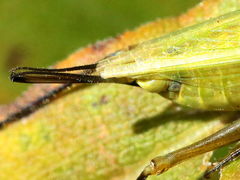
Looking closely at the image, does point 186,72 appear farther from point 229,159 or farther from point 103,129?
point 103,129

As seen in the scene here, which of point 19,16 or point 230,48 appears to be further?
point 19,16

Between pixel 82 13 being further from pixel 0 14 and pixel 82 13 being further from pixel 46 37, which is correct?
pixel 0 14

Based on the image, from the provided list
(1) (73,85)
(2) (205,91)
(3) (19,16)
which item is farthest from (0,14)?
(2) (205,91)

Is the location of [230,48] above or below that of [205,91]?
above

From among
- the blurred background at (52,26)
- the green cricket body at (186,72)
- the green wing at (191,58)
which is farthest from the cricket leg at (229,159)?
the blurred background at (52,26)

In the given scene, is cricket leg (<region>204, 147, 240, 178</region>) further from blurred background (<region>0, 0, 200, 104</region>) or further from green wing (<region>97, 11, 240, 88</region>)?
blurred background (<region>0, 0, 200, 104</region>)

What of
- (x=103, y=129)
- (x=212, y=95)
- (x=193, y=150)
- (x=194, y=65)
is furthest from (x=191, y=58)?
(x=103, y=129)

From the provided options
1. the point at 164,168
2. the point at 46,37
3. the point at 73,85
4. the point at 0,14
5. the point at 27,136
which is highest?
the point at 0,14

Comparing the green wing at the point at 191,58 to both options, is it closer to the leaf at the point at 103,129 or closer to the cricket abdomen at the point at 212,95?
the cricket abdomen at the point at 212,95
